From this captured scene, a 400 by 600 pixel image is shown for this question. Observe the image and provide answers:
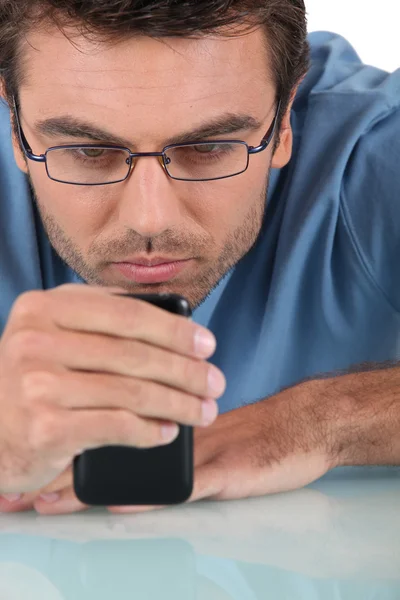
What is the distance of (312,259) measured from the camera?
162 cm

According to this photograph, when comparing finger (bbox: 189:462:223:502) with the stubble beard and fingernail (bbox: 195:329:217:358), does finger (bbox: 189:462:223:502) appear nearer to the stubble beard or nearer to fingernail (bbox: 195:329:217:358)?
fingernail (bbox: 195:329:217:358)

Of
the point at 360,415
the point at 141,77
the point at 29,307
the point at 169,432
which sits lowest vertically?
the point at 360,415

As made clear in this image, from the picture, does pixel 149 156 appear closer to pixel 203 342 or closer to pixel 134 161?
pixel 134 161

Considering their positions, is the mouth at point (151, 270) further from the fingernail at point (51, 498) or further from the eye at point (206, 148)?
the fingernail at point (51, 498)

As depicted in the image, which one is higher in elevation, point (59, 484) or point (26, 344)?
point (26, 344)

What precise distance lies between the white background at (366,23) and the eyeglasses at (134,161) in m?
1.81

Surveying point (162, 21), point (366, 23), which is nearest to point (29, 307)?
point (162, 21)

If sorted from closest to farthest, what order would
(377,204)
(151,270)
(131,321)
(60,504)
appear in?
(131,321), (60,504), (151,270), (377,204)

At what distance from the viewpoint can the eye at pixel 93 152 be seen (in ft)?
4.32

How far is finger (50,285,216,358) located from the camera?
820 millimetres

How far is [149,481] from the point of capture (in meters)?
0.87

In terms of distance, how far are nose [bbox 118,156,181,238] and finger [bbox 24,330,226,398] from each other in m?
0.44

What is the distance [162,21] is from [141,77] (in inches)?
3.1

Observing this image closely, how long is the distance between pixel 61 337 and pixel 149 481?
0.16m
